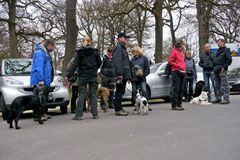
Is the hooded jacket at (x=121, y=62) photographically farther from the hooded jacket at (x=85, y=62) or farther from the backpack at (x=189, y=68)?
the backpack at (x=189, y=68)

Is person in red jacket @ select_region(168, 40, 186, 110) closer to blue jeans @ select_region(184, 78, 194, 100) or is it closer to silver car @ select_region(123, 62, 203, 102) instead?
silver car @ select_region(123, 62, 203, 102)

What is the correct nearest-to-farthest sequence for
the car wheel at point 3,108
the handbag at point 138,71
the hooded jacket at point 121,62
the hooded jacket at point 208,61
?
the hooded jacket at point 121,62 → the car wheel at point 3,108 → the handbag at point 138,71 → the hooded jacket at point 208,61

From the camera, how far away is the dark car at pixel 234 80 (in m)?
14.7

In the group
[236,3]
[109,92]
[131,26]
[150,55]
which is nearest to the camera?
[109,92]

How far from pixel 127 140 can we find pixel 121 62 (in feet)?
10.1

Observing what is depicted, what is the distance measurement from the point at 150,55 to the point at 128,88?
1171 inches

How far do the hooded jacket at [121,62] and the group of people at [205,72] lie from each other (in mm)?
1714

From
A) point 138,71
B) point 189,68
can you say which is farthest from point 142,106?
point 189,68

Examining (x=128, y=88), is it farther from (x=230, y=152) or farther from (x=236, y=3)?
(x=236, y=3)

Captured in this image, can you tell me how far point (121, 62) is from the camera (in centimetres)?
721

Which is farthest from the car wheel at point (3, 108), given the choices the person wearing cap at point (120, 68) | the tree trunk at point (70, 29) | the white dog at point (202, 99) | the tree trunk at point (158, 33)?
the tree trunk at point (158, 33)

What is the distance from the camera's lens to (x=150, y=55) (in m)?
39.2

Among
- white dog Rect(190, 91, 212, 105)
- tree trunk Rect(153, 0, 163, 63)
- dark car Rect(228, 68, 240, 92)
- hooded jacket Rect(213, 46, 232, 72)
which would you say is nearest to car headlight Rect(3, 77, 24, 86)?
white dog Rect(190, 91, 212, 105)

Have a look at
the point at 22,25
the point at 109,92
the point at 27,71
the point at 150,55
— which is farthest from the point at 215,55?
the point at 150,55
